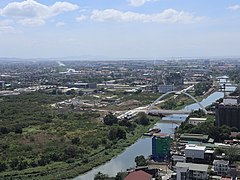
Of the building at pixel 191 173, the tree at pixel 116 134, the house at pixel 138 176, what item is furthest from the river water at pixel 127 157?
the building at pixel 191 173

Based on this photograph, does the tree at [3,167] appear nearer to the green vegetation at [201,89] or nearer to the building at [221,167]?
the building at [221,167]

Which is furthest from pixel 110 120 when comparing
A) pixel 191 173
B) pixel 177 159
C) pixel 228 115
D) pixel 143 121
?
pixel 191 173

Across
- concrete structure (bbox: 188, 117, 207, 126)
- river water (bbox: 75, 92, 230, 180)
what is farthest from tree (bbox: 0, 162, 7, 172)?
concrete structure (bbox: 188, 117, 207, 126)

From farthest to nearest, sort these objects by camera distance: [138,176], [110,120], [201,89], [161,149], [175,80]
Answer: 1. [175,80]
2. [201,89]
3. [110,120]
4. [161,149]
5. [138,176]

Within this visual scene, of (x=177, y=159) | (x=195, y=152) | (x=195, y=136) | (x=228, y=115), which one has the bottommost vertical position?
(x=177, y=159)

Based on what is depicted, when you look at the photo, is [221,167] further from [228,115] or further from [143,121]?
[143,121]

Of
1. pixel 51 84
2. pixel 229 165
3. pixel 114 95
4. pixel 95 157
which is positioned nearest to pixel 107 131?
pixel 95 157

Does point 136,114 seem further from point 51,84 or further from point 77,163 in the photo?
point 51,84
